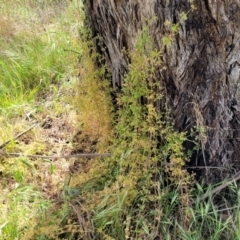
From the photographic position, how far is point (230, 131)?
4.77 feet

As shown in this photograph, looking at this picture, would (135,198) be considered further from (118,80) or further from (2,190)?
(2,190)

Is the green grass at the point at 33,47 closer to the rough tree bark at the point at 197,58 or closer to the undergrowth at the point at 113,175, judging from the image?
the undergrowth at the point at 113,175

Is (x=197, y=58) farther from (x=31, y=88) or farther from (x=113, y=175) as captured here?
(x=31, y=88)

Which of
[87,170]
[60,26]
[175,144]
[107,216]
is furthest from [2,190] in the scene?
[60,26]

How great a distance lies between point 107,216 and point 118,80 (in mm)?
514

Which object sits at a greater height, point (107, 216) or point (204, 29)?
point (204, 29)

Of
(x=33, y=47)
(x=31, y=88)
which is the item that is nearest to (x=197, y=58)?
(x=31, y=88)

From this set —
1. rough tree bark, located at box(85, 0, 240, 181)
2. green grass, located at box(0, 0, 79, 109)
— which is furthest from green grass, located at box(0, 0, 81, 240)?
rough tree bark, located at box(85, 0, 240, 181)

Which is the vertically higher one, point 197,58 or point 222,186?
point 197,58

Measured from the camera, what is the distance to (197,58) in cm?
130

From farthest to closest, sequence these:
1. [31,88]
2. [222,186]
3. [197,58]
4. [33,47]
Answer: [33,47], [31,88], [222,186], [197,58]

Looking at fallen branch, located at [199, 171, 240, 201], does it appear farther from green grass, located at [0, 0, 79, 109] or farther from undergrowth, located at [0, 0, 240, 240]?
green grass, located at [0, 0, 79, 109]

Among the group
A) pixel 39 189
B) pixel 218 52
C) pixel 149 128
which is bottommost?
pixel 39 189

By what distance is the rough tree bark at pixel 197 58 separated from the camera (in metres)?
1.23
